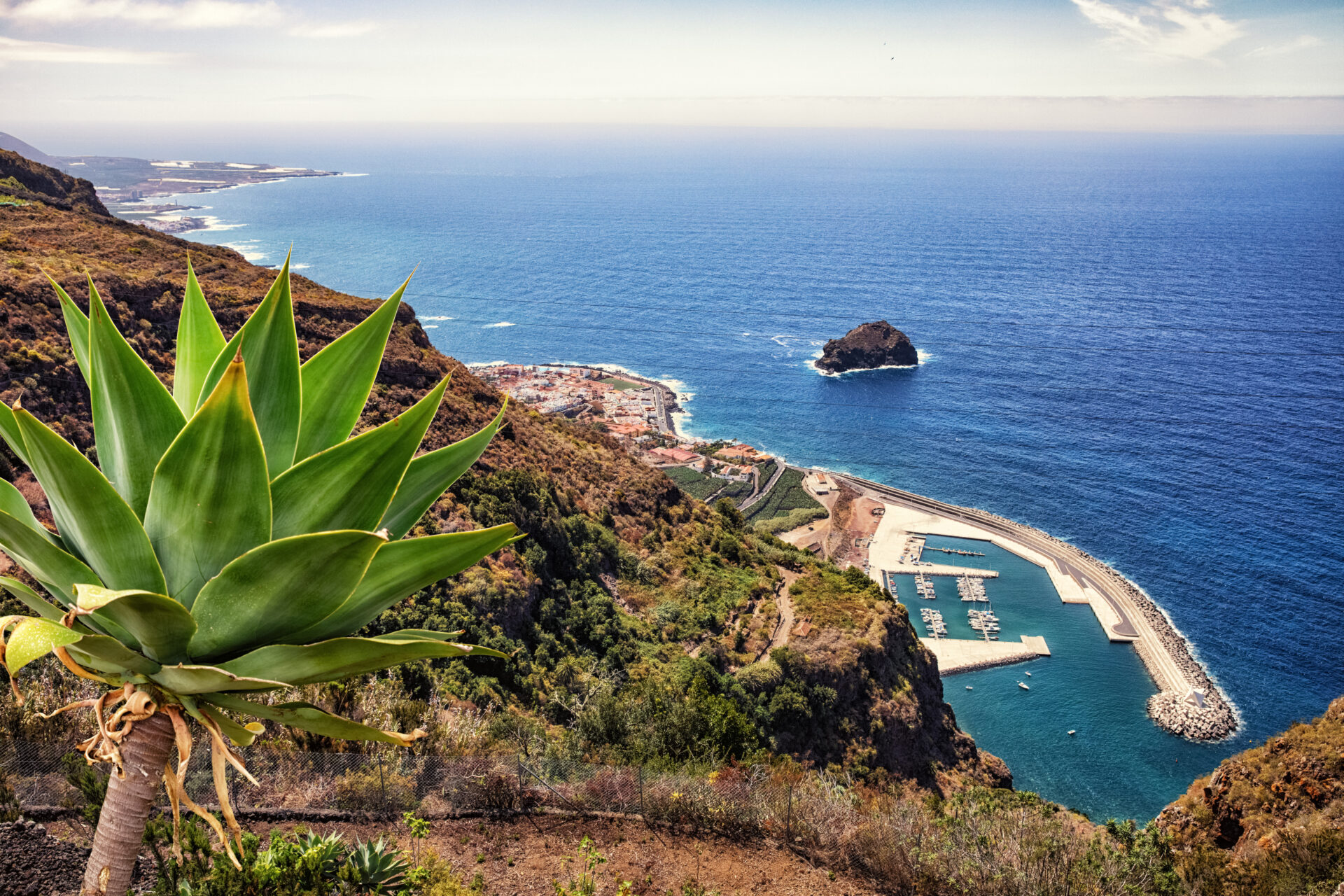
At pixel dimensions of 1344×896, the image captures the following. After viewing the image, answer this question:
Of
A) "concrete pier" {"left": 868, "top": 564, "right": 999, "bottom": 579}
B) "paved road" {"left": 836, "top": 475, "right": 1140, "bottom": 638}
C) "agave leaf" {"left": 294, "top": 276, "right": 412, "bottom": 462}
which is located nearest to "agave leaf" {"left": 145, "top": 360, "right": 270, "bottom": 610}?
"agave leaf" {"left": 294, "top": 276, "right": 412, "bottom": 462}

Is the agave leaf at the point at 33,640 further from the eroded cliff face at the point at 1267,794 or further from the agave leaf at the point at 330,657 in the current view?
the eroded cliff face at the point at 1267,794

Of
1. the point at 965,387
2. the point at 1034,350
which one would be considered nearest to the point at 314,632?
the point at 965,387

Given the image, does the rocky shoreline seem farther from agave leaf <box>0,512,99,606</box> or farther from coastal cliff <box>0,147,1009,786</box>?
agave leaf <box>0,512,99,606</box>

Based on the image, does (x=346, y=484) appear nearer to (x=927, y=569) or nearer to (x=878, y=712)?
(x=878, y=712)

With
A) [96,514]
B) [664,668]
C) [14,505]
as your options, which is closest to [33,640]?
[96,514]

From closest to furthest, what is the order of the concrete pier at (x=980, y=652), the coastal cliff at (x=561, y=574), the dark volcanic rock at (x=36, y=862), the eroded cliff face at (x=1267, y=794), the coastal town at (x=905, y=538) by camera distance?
the dark volcanic rock at (x=36, y=862) < the eroded cliff face at (x=1267, y=794) < the coastal cliff at (x=561, y=574) < the coastal town at (x=905, y=538) < the concrete pier at (x=980, y=652)

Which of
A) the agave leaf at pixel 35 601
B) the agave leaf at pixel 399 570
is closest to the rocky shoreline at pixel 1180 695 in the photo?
the agave leaf at pixel 399 570
